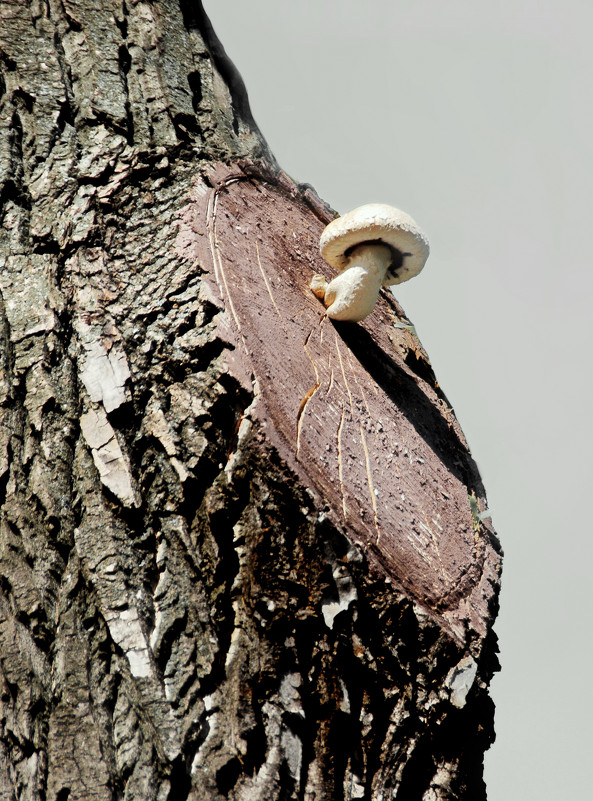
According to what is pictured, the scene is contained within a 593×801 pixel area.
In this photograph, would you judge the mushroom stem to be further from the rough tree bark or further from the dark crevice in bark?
the dark crevice in bark

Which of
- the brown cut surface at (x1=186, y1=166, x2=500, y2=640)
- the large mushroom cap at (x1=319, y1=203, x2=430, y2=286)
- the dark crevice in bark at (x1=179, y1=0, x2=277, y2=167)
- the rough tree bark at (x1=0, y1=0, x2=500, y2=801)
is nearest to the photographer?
the rough tree bark at (x1=0, y1=0, x2=500, y2=801)

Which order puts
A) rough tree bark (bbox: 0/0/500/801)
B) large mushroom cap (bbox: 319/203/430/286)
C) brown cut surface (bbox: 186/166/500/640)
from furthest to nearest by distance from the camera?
large mushroom cap (bbox: 319/203/430/286) → brown cut surface (bbox: 186/166/500/640) → rough tree bark (bbox: 0/0/500/801)

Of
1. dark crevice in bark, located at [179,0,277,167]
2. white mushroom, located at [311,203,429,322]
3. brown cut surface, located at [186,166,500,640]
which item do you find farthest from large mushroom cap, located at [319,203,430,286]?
dark crevice in bark, located at [179,0,277,167]

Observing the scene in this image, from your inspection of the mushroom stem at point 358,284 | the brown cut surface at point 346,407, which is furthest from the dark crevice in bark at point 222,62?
the mushroom stem at point 358,284

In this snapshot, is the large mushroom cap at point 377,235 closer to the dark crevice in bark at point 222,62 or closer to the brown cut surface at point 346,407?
the brown cut surface at point 346,407

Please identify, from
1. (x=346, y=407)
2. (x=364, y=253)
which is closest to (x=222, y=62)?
(x=364, y=253)

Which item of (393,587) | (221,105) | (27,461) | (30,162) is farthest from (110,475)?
(221,105)
